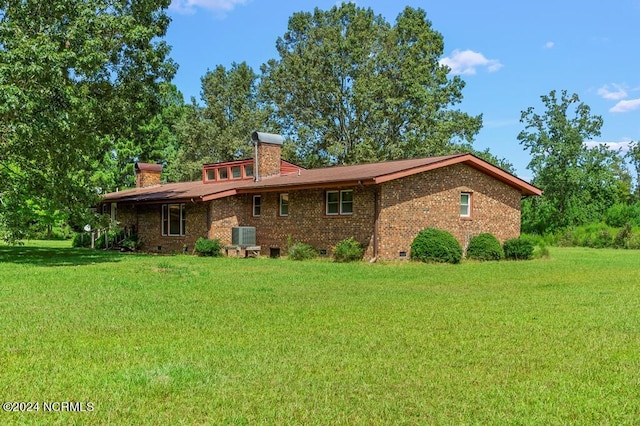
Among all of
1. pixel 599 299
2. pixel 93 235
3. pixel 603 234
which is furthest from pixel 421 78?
pixel 599 299

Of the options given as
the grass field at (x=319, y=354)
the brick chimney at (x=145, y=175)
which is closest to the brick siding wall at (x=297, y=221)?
the grass field at (x=319, y=354)

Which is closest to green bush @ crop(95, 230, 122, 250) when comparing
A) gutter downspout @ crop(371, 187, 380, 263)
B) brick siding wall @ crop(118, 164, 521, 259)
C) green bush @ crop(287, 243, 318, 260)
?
brick siding wall @ crop(118, 164, 521, 259)

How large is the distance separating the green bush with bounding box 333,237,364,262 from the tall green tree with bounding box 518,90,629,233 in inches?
1085

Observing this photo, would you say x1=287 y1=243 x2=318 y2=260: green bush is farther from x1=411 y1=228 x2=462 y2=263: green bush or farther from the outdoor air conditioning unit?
x1=411 y1=228 x2=462 y2=263: green bush

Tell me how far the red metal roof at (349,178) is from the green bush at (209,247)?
5.94ft

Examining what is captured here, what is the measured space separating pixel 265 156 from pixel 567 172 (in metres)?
Result: 26.0

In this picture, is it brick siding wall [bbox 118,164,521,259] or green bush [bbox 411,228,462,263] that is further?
brick siding wall [bbox 118,164,521,259]

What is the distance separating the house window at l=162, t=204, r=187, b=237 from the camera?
89.1 ft

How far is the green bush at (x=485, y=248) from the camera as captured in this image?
22344 millimetres

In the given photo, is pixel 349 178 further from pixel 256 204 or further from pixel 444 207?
pixel 256 204

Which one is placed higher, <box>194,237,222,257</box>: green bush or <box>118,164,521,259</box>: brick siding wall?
<box>118,164,521,259</box>: brick siding wall

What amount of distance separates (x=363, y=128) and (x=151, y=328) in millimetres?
35452

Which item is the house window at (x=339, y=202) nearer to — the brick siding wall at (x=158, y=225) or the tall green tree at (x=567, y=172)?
the brick siding wall at (x=158, y=225)

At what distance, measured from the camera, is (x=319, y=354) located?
6172 millimetres
